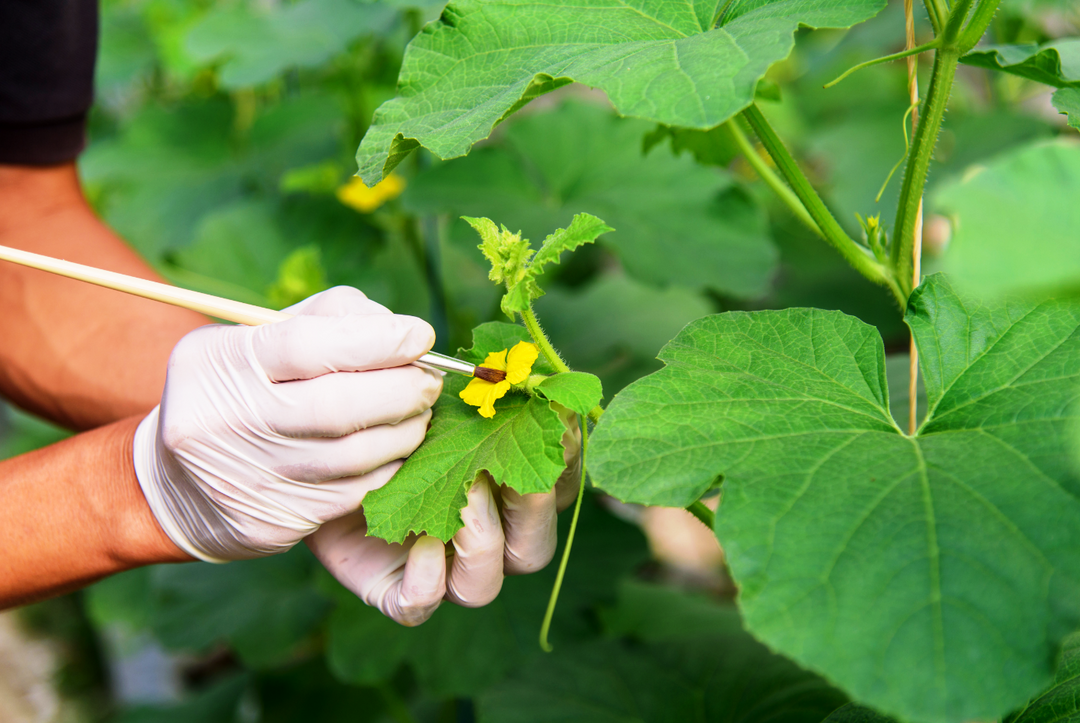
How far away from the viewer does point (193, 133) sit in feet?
9.16

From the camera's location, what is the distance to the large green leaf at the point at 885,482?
0.68 meters

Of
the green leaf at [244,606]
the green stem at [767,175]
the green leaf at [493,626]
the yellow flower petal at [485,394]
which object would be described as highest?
the green stem at [767,175]

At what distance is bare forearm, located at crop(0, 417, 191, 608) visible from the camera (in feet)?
4.33

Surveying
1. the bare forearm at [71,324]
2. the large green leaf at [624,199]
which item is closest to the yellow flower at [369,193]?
the large green leaf at [624,199]

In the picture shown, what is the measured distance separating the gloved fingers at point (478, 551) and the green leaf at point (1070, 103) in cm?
83

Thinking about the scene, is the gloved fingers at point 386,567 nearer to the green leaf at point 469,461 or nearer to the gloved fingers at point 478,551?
the gloved fingers at point 478,551

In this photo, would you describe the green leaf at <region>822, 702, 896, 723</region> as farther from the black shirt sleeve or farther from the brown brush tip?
the black shirt sleeve

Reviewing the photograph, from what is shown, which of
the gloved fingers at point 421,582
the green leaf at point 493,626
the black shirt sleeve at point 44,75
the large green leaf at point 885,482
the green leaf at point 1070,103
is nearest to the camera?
the large green leaf at point 885,482

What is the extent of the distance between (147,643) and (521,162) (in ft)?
8.94

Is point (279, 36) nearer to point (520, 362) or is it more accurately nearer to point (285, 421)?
point (285, 421)

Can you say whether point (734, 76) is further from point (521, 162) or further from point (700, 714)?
point (521, 162)

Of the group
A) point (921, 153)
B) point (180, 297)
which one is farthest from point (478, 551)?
point (921, 153)

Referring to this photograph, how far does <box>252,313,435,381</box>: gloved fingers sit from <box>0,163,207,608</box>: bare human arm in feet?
1.50

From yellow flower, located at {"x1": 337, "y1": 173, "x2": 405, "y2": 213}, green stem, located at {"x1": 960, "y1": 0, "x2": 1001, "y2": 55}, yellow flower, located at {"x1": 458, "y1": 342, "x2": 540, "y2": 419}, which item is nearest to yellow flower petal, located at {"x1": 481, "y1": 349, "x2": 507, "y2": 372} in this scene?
yellow flower, located at {"x1": 458, "y1": 342, "x2": 540, "y2": 419}
